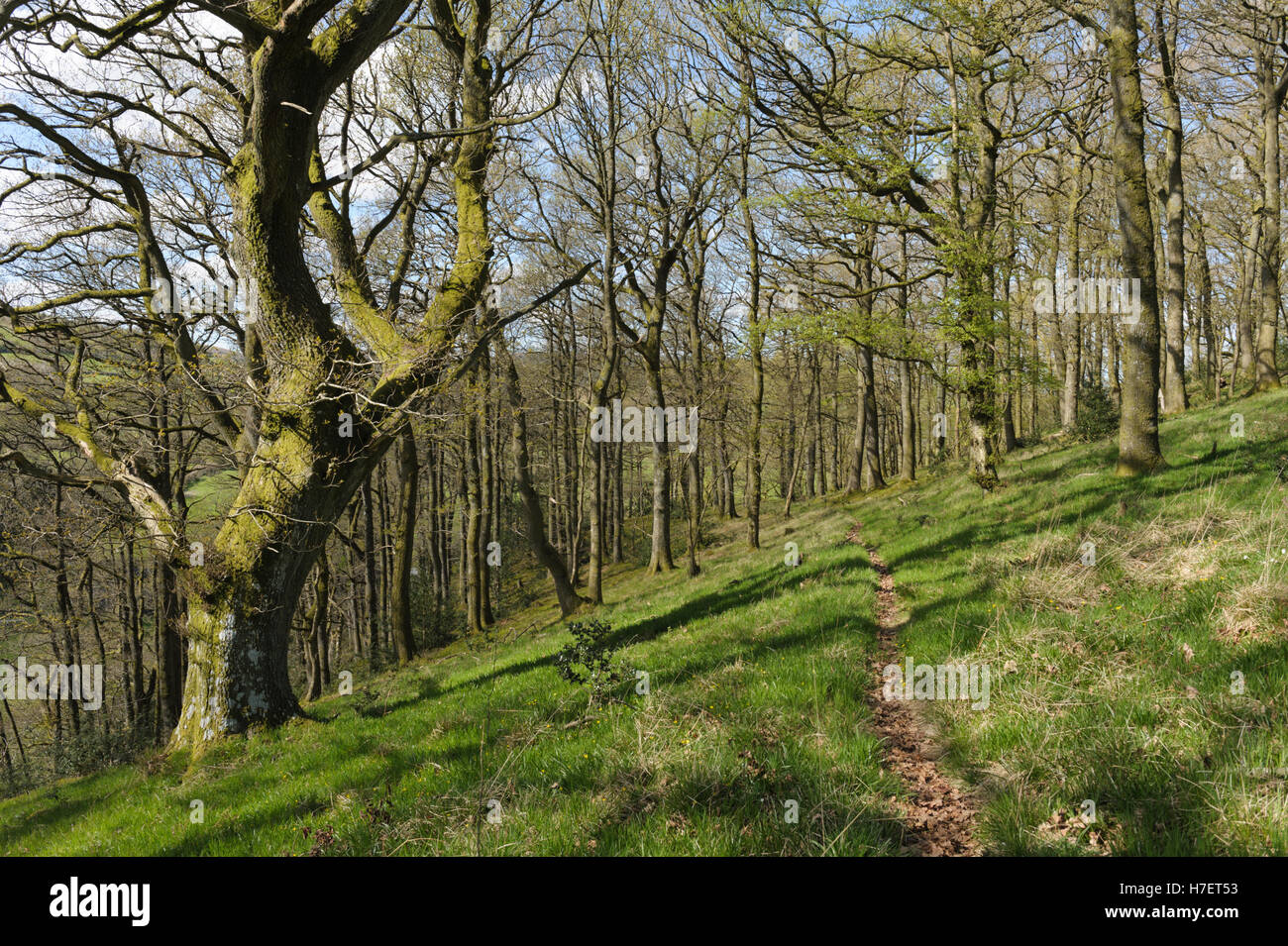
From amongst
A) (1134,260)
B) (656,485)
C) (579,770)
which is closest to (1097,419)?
(1134,260)

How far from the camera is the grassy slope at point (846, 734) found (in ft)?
10.9

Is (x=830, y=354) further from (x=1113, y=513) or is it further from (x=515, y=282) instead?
(x=1113, y=513)

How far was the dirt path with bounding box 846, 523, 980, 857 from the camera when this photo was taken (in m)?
3.45

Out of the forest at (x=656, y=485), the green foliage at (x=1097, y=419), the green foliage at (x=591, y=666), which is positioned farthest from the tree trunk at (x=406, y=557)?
the green foliage at (x=1097, y=419)

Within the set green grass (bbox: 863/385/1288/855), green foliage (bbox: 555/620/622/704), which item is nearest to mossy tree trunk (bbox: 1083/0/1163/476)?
green grass (bbox: 863/385/1288/855)

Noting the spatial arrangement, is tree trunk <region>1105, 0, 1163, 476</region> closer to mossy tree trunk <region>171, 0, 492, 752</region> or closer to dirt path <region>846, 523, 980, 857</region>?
dirt path <region>846, 523, 980, 857</region>

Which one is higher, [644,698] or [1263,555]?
[1263,555]

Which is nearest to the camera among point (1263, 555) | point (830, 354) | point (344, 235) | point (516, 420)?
point (1263, 555)

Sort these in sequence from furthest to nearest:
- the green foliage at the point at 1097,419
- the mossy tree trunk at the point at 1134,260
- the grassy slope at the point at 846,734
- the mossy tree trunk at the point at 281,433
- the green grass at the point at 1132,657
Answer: the green foliage at the point at 1097,419 → the mossy tree trunk at the point at 1134,260 → the mossy tree trunk at the point at 281,433 → the grassy slope at the point at 846,734 → the green grass at the point at 1132,657

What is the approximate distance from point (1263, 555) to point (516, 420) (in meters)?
16.0

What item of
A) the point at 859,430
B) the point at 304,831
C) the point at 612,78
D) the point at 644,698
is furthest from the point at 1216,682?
the point at 859,430

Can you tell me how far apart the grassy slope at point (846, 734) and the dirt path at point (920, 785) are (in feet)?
0.48

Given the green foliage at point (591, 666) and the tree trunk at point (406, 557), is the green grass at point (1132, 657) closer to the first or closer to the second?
the green foliage at point (591, 666)

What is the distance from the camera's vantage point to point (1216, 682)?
13.0ft
